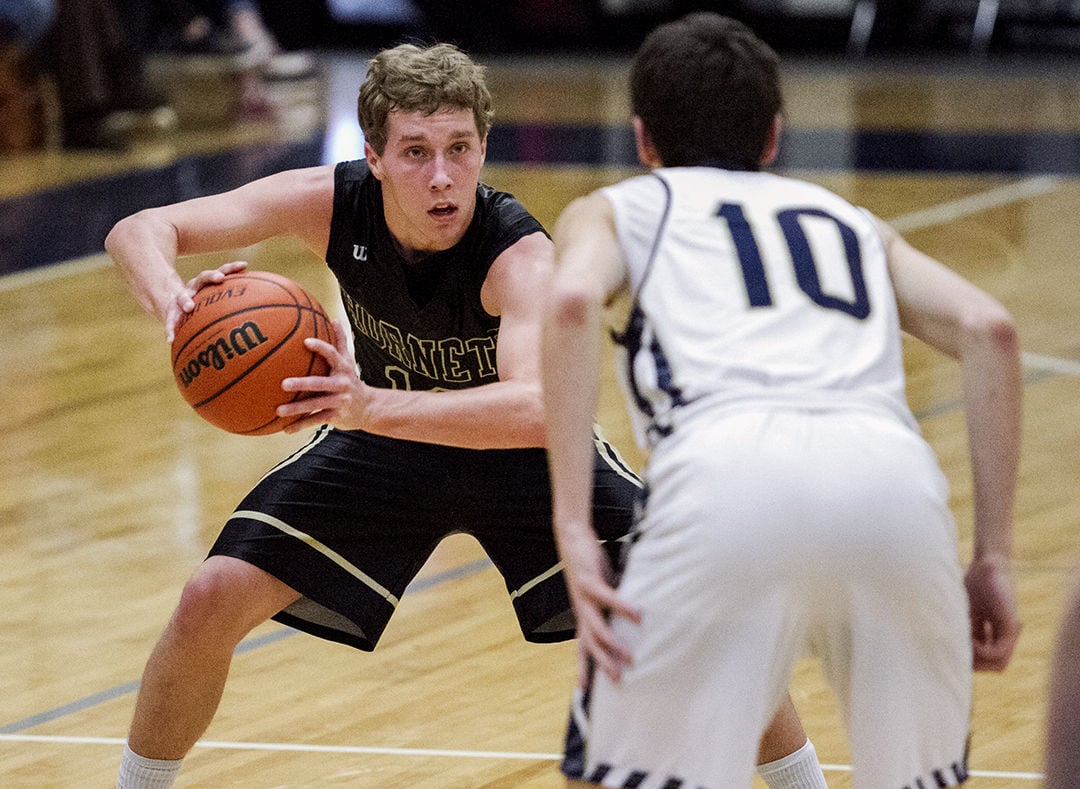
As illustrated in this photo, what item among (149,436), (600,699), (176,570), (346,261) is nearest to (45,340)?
(149,436)

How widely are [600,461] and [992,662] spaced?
1.21 m

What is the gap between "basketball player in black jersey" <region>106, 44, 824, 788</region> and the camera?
3.24 meters

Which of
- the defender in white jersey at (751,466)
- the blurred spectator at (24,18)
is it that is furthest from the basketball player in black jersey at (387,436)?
the blurred spectator at (24,18)

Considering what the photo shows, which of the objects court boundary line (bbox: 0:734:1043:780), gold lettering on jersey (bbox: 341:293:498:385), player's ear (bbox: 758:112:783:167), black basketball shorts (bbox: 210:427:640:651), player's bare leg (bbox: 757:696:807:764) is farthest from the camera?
court boundary line (bbox: 0:734:1043:780)

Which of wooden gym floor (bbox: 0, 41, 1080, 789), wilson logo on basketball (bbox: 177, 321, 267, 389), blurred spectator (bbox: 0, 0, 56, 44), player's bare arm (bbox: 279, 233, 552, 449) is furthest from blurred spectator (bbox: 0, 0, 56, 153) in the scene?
player's bare arm (bbox: 279, 233, 552, 449)

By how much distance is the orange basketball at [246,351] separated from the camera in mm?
3102

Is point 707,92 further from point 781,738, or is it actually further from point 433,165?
point 781,738

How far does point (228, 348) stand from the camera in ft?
10.2

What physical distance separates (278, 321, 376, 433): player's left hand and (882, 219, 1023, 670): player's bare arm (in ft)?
3.14

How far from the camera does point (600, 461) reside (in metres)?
3.46

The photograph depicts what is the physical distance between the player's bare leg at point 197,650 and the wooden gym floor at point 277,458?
50cm

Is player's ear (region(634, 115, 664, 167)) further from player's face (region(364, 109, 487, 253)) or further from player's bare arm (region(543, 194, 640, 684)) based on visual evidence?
player's face (region(364, 109, 487, 253))

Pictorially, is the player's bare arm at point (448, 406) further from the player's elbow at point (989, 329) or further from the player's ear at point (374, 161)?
the player's elbow at point (989, 329)

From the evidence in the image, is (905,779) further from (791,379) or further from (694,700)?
(791,379)
